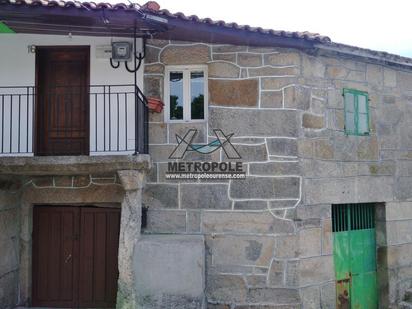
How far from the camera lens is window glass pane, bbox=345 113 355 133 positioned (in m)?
7.36

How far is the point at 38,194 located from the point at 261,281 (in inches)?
150

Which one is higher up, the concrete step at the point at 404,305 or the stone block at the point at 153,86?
the stone block at the point at 153,86

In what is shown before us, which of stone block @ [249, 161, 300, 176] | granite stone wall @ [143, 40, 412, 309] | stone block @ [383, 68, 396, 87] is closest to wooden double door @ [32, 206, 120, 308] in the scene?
granite stone wall @ [143, 40, 412, 309]

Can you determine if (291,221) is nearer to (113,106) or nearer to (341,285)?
(341,285)

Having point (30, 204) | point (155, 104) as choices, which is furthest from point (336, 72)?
point (30, 204)

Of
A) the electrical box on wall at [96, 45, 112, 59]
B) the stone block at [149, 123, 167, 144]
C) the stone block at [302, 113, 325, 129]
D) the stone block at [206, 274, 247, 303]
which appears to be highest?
the electrical box on wall at [96, 45, 112, 59]

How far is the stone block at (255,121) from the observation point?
260 inches

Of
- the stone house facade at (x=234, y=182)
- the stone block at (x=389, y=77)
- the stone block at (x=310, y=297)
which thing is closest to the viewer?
the stone house facade at (x=234, y=182)

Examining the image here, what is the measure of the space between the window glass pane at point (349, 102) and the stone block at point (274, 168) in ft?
5.50

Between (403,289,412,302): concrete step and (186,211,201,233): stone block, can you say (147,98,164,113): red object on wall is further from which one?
(403,289,412,302): concrete step

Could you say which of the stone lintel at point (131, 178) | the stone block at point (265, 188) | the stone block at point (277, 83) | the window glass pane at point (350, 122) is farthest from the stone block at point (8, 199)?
the window glass pane at point (350, 122)

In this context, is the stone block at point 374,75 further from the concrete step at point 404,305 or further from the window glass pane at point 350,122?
the concrete step at point 404,305

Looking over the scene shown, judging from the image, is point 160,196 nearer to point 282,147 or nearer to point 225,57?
point 282,147

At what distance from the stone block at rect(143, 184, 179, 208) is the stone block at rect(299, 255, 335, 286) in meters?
2.21
